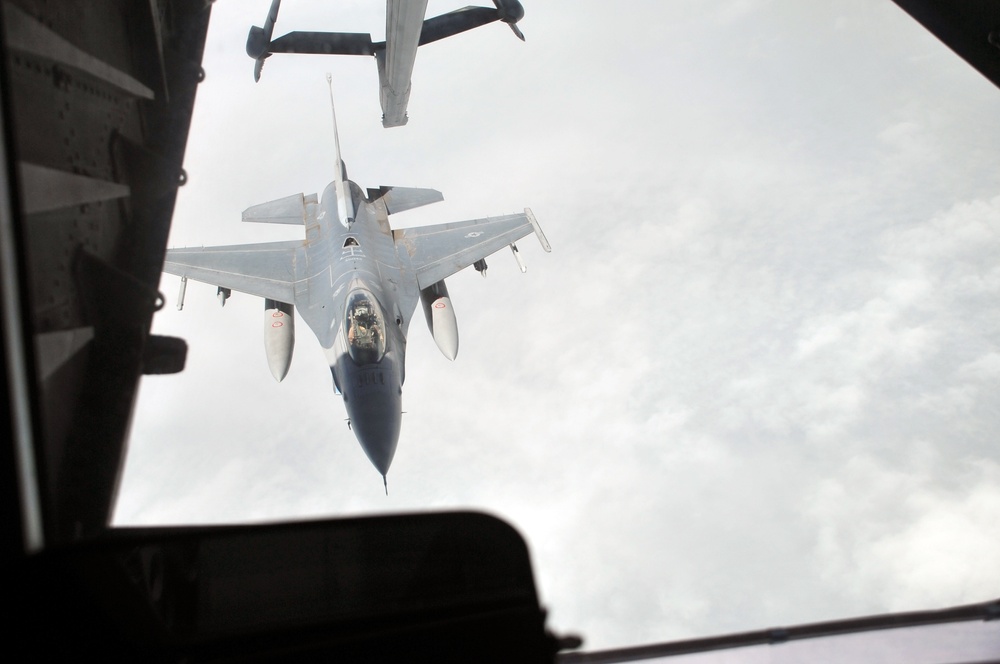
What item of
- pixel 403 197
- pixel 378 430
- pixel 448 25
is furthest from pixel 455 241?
pixel 378 430

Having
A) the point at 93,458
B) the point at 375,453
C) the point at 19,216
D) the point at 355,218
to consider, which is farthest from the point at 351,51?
the point at 19,216

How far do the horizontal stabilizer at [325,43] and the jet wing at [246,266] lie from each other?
17.6 ft

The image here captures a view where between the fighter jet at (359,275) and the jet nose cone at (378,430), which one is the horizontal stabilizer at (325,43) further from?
the jet nose cone at (378,430)

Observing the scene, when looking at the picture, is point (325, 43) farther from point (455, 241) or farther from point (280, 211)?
point (280, 211)

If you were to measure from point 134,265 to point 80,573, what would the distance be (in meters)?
2.12

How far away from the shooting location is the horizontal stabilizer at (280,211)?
19.1 metres

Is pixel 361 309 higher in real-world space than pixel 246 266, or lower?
lower

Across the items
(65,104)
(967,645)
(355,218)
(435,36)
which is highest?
(435,36)

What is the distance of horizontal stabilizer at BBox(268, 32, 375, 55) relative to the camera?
13.3 metres

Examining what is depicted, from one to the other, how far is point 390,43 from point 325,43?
11.3 ft

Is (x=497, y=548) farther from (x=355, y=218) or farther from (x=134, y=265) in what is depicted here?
(x=355, y=218)

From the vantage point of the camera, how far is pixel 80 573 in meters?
1.14

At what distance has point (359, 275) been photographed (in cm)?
1390

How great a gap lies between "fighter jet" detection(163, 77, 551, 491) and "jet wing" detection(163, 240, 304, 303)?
0.03m
